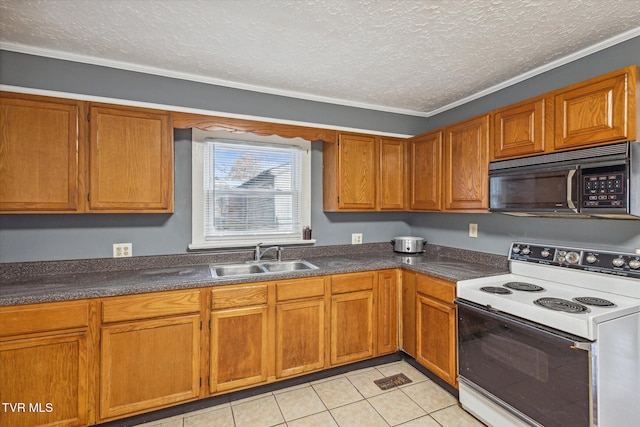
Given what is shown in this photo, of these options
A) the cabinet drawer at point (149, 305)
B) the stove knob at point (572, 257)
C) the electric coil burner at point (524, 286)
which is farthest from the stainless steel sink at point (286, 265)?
the stove knob at point (572, 257)

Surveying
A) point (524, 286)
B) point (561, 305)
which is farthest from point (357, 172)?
point (561, 305)

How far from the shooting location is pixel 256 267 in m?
2.64

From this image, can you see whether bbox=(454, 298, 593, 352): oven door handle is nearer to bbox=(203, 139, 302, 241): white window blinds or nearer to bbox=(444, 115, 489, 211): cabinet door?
bbox=(444, 115, 489, 211): cabinet door

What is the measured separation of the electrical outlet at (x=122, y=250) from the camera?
230 cm

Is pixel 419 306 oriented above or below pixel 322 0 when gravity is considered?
below

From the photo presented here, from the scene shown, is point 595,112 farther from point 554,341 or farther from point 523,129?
point 554,341

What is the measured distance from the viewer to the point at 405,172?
312 centimetres

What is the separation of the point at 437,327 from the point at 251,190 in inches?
74.5

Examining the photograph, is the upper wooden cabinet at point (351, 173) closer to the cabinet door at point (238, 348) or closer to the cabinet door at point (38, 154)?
the cabinet door at point (238, 348)

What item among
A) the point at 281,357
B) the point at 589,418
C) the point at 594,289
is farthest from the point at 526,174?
the point at 281,357

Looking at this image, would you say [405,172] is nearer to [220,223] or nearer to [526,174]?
[526,174]

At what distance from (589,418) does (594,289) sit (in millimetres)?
771

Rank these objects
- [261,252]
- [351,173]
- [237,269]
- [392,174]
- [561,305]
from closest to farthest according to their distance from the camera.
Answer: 1. [561,305]
2. [237,269]
3. [261,252]
4. [351,173]
5. [392,174]

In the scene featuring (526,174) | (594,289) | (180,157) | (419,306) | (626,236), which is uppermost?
(180,157)
